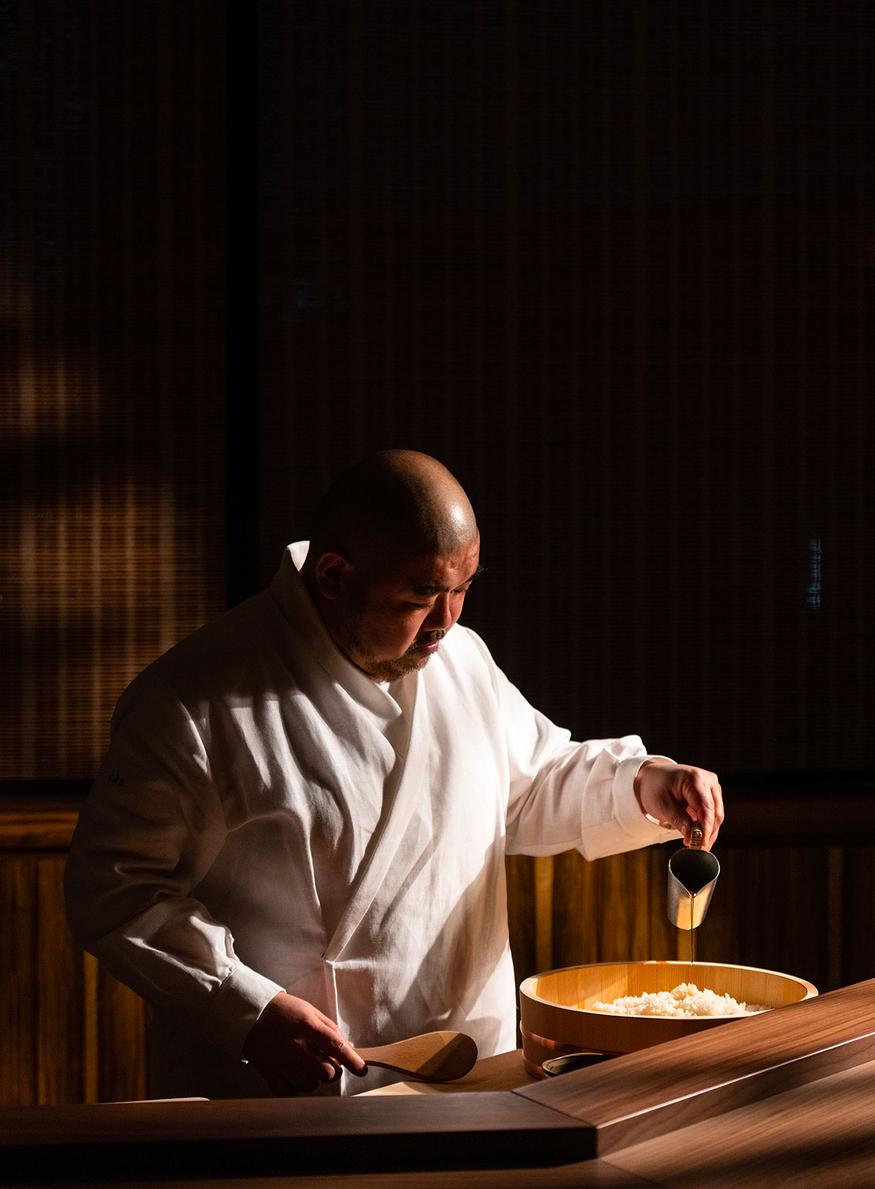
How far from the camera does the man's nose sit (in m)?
2.01

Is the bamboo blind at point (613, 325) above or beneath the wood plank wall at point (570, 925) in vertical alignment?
above

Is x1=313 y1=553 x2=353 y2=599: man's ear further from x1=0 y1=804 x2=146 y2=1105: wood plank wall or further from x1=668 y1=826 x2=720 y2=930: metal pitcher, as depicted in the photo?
x1=0 y1=804 x2=146 y2=1105: wood plank wall

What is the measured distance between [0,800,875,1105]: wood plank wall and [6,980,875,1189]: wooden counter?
1.93 metres

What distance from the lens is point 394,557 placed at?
1.96m

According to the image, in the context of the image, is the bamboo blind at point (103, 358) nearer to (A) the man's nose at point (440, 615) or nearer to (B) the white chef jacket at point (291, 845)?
(B) the white chef jacket at point (291, 845)

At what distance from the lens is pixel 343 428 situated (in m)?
3.29

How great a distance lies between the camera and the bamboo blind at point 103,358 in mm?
3170

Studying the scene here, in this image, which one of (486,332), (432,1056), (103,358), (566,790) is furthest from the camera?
(486,332)

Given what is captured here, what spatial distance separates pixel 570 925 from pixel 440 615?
145 centimetres

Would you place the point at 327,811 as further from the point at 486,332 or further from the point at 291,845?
the point at 486,332

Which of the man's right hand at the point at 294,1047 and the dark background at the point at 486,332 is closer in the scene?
the man's right hand at the point at 294,1047

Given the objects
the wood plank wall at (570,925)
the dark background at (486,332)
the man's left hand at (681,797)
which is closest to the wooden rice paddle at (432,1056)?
the man's left hand at (681,797)

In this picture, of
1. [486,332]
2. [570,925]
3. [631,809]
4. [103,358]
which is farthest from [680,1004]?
[103,358]

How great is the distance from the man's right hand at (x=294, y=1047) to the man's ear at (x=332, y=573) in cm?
63
